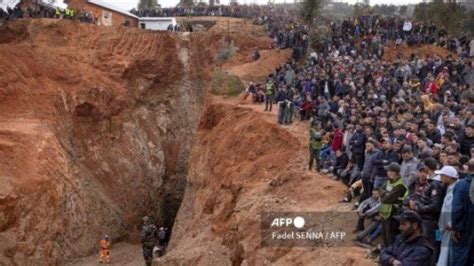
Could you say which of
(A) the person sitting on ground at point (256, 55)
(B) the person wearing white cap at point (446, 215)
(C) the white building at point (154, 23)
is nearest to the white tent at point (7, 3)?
(C) the white building at point (154, 23)

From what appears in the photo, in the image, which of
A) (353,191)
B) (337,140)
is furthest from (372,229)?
(337,140)

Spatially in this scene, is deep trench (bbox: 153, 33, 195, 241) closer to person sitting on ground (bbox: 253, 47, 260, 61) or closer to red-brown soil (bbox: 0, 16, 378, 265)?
red-brown soil (bbox: 0, 16, 378, 265)

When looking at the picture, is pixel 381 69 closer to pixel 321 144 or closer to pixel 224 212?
pixel 321 144

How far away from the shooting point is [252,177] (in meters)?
19.5

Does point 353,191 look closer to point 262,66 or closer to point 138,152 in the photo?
point 138,152

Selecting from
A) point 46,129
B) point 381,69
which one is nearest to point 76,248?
point 46,129

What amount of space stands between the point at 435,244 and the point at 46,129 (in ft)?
70.1

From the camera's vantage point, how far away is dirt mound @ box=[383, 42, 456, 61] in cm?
3095

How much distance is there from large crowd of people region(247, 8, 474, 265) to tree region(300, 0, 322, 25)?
2854 mm

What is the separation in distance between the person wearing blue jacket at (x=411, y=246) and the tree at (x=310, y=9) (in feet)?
100

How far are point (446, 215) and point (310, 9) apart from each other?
2973cm

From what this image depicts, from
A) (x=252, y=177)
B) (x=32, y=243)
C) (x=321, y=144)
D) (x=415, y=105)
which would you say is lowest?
(x=32, y=243)

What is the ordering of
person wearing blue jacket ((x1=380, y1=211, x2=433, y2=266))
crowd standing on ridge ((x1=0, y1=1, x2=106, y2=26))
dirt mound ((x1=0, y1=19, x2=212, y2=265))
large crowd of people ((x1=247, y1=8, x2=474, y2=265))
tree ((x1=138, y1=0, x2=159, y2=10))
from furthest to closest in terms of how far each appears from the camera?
1. tree ((x1=138, y1=0, x2=159, y2=10))
2. crowd standing on ridge ((x1=0, y1=1, x2=106, y2=26))
3. dirt mound ((x1=0, y1=19, x2=212, y2=265))
4. large crowd of people ((x1=247, y1=8, x2=474, y2=265))
5. person wearing blue jacket ((x1=380, y1=211, x2=433, y2=266))

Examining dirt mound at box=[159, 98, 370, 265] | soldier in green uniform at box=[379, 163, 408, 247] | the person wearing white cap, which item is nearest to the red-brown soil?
dirt mound at box=[159, 98, 370, 265]
